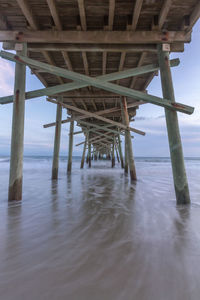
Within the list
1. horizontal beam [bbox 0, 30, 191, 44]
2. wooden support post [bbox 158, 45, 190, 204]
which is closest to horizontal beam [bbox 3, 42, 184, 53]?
horizontal beam [bbox 0, 30, 191, 44]

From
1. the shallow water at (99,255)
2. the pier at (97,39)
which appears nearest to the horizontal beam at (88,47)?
the pier at (97,39)

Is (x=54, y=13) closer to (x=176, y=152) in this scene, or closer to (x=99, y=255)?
(x=176, y=152)

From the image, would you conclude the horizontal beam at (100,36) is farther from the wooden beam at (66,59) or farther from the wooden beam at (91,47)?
the wooden beam at (66,59)

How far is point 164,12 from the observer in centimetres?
274

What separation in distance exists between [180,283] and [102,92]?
19.4 feet

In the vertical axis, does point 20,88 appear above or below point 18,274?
above

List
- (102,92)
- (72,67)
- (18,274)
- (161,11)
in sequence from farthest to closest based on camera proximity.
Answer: (102,92) → (72,67) → (161,11) → (18,274)

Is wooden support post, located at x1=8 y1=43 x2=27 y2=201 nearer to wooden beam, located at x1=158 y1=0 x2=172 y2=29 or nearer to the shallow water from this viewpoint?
the shallow water

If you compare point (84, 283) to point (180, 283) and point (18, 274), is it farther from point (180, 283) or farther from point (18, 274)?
point (180, 283)

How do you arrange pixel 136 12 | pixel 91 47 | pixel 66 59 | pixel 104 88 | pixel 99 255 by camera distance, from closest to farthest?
pixel 99 255, pixel 136 12, pixel 104 88, pixel 91 47, pixel 66 59

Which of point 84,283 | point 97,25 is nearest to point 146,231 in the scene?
point 84,283

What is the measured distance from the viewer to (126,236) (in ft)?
5.30

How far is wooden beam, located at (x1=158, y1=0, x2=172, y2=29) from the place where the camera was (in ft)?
8.58

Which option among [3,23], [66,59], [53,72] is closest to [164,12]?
[53,72]
